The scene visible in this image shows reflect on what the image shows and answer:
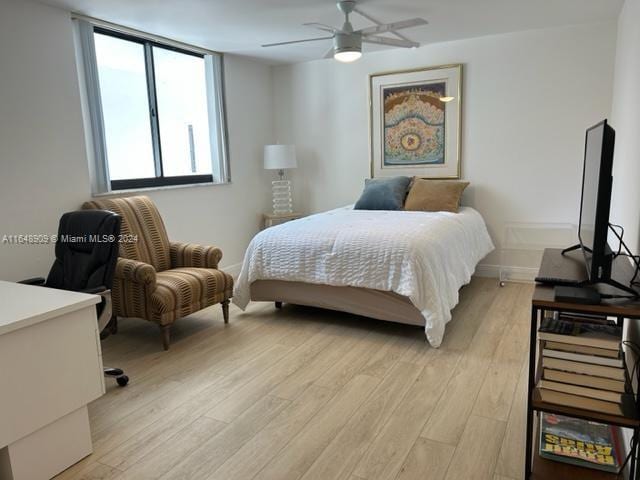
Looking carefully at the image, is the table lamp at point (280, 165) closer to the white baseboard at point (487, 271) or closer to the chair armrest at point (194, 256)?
the chair armrest at point (194, 256)

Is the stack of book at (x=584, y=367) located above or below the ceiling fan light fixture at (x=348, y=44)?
below

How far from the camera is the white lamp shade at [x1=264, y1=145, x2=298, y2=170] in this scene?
4.98m

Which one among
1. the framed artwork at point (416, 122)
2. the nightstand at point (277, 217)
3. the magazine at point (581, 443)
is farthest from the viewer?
the nightstand at point (277, 217)

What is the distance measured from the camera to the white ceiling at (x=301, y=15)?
3230mm

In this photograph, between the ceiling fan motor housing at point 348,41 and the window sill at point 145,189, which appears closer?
the ceiling fan motor housing at point 348,41

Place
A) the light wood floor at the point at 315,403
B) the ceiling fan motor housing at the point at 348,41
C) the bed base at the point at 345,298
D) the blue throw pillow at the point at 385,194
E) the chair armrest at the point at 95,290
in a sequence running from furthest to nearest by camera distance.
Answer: the blue throw pillow at the point at 385,194
the ceiling fan motor housing at the point at 348,41
the bed base at the point at 345,298
the chair armrest at the point at 95,290
the light wood floor at the point at 315,403

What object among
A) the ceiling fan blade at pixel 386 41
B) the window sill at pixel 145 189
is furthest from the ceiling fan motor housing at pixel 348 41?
the window sill at pixel 145 189

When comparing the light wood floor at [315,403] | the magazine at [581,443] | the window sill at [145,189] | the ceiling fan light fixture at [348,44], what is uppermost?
the ceiling fan light fixture at [348,44]

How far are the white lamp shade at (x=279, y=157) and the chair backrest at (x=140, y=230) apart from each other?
1.66 metres

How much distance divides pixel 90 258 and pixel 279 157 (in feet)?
9.27

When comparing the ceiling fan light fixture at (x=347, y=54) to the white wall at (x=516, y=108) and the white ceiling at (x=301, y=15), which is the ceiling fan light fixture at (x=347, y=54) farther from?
the white wall at (x=516, y=108)

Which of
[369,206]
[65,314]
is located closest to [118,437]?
[65,314]

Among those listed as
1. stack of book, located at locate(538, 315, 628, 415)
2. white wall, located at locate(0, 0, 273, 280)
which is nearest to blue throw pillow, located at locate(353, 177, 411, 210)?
white wall, located at locate(0, 0, 273, 280)

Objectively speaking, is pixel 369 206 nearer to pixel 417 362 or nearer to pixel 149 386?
pixel 417 362
